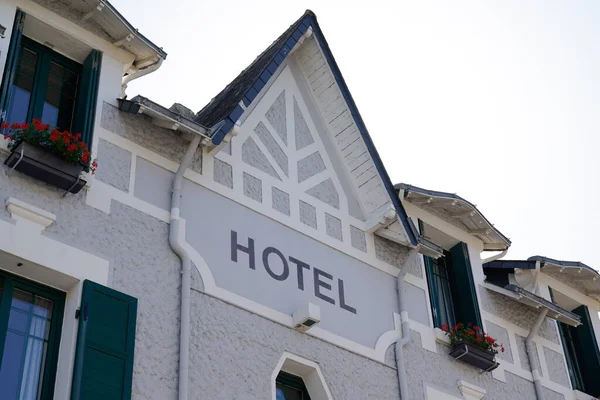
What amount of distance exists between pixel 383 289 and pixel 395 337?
2.69 ft

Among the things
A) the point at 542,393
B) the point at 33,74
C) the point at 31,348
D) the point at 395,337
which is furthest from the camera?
the point at 542,393

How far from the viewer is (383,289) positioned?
15266 millimetres

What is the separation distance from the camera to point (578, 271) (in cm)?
1862

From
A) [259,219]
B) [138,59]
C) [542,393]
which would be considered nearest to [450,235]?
[542,393]

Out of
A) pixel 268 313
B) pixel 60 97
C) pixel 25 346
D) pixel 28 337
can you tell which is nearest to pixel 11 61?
pixel 60 97

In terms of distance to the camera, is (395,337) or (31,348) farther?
(395,337)

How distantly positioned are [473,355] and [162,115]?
636cm

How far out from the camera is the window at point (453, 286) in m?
16.6

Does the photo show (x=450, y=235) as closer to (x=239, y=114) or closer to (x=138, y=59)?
(x=239, y=114)

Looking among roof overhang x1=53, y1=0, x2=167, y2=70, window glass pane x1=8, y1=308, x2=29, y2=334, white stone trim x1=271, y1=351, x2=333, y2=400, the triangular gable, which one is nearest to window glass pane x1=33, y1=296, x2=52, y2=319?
window glass pane x1=8, y1=308, x2=29, y2=334

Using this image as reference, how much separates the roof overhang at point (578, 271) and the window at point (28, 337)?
9931mm

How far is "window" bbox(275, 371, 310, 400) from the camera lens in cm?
1319

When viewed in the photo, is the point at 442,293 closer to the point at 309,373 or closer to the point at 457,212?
the point at 457,212

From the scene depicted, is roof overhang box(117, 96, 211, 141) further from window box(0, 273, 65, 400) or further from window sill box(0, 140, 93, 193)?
window box(0, 273, 65, 400)
